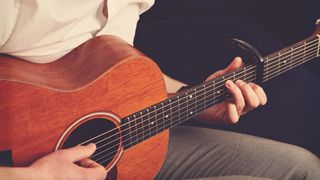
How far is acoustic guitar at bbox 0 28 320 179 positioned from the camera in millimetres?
620

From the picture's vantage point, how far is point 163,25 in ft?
4.19

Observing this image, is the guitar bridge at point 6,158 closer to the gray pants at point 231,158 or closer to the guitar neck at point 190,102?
the guitar neck at point 190,102

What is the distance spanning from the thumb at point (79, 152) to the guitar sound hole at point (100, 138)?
0.10ft

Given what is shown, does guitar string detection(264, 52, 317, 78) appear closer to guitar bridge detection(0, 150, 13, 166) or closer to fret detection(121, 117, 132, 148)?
fret detection(121, 117, 132, 148)

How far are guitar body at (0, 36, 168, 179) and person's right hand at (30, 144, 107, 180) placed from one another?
3cm

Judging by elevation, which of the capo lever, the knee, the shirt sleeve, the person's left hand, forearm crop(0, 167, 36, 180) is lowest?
the knee

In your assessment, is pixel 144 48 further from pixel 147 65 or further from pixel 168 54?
pixel 147 65

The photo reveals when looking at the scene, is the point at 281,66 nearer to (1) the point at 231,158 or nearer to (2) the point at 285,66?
(2) the point at 285,66

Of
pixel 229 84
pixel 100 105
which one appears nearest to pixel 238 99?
pixel 229 84

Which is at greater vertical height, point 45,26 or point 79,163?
point 45,26

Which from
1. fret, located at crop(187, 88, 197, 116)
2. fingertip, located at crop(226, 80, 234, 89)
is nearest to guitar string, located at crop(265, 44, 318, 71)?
fingertip, located at crop(226, 80, 234, 89)

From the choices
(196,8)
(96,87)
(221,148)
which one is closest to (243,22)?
(196,8)

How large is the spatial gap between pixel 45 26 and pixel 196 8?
81 cm

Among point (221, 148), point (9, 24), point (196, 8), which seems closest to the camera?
point (9, 24)
